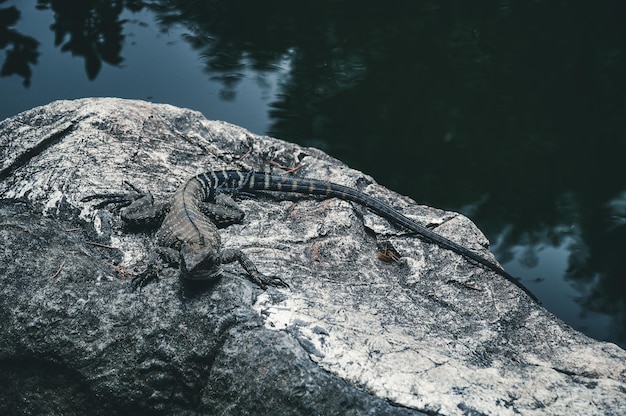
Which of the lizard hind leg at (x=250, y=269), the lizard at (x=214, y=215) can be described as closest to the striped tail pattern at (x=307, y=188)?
the lizard at (x=214, y=215)

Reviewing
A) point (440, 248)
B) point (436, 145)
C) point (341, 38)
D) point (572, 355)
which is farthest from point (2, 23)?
point (572, 355)

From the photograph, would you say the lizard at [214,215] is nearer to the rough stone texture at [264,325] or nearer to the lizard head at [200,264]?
the lizard head at [200,264]

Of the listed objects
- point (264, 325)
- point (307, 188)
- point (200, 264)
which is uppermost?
point (200, 264)

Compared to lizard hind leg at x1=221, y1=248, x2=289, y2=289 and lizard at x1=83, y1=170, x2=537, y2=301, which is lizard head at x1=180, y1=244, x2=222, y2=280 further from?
lizard hind leg at x1=221, y1=248, x2=289, y2=289

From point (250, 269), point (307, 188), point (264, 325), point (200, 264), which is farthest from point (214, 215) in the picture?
point (264, 325)

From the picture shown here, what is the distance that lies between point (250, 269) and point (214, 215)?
3.79 feet

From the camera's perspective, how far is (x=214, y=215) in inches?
232

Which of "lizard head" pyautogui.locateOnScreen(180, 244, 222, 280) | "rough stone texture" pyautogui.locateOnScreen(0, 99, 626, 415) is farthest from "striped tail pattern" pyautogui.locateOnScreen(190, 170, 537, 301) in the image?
"lizard head" pyautogui.locateOnScreen(180, 244, 222, 280)

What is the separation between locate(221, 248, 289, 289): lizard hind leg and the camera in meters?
4.82

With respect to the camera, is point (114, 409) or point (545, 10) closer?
point (114, 409)

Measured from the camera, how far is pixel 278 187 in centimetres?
656

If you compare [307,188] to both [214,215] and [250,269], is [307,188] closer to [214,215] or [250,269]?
[214,215]

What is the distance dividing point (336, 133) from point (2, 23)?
5.22 m

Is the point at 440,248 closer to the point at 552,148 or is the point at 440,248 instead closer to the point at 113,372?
the point at 113,372
